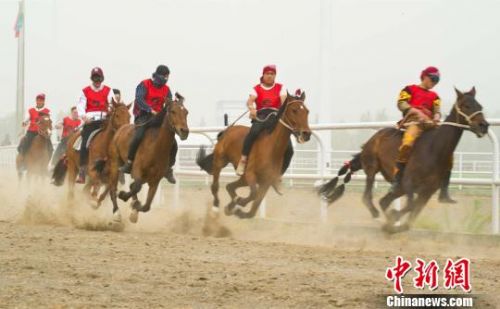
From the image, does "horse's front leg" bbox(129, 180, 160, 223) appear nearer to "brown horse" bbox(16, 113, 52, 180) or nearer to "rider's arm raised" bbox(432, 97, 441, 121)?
"rider's arm raised" bbox(432, 97, 441, 121)

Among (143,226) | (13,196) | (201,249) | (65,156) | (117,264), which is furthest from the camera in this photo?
(13,196)

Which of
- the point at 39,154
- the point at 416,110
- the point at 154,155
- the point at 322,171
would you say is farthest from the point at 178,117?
the point at 39,154

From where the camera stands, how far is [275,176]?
14117 mm

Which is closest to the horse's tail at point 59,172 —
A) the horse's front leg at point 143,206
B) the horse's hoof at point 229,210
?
the horse's front leg at point 143,206

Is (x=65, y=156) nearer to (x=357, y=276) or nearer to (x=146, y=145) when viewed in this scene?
(x=146, y=145)

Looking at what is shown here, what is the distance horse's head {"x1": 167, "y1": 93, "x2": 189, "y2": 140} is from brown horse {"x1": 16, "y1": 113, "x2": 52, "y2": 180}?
29.6ft

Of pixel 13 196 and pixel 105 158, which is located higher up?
pixel 105 158

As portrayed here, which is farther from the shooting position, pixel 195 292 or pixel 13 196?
pixel 13 196

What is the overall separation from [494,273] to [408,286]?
1.53 m

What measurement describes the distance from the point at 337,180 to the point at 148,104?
3.28 metres

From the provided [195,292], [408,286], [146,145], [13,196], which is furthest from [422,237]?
[13,196]

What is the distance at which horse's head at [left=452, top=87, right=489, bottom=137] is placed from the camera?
11480mm

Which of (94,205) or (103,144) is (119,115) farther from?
(94,205)
